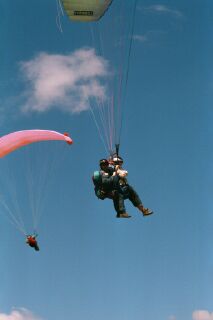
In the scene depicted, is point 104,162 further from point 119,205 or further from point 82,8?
point 82,8

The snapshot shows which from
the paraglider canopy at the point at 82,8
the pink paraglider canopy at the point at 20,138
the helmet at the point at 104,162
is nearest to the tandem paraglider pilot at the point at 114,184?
the helmet at the point at 104,162

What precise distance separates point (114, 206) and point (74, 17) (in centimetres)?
491

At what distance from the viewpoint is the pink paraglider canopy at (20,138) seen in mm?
19734

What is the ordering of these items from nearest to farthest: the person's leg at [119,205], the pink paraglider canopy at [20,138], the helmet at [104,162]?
the person's leg at [119,205], the helmet at [104,162], the pink paraglider canopy at [20,138]

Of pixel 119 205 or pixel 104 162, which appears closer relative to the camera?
pixel 119 205

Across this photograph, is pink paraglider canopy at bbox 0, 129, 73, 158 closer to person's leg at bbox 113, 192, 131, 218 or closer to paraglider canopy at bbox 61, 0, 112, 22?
paraglider canopy at bbox 61, 0, 112, 22

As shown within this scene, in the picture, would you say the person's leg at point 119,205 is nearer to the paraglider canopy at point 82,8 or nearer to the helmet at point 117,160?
the helmet at point 117,160

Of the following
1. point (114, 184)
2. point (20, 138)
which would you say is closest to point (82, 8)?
point (20, 138)

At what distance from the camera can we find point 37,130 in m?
19.9

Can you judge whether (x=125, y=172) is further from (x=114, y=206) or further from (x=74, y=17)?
(x=74, y=17)

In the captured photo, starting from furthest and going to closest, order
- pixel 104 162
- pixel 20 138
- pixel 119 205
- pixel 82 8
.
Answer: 1. pixel 20 138
2. pixel 82 8
3. pixel 104 162
4. pixel 119 205

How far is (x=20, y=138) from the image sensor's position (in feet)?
65.3

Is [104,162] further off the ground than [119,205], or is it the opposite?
[104,162]

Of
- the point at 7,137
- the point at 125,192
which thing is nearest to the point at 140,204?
the point at 125,192
